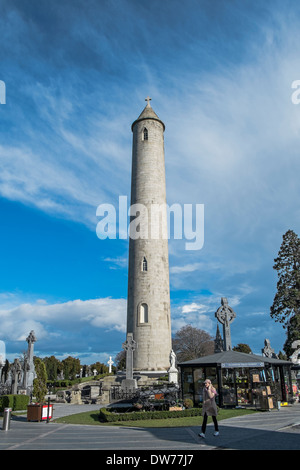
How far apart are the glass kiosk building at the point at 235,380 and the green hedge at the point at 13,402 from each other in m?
10.0

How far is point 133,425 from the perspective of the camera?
14.8 meters

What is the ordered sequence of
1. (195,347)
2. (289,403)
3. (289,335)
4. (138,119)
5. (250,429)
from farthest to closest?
(195,347) < (138,119) < (289,335) < (289,403) < (250,429)

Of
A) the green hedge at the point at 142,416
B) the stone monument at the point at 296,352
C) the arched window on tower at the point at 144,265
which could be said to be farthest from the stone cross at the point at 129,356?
the stone monument at the point at 296,352

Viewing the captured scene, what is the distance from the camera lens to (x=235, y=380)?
1909cm

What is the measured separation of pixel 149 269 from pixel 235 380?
2009cm

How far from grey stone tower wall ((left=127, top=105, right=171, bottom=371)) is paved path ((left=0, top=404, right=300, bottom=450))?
21.1 metres

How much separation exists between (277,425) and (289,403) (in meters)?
9.93

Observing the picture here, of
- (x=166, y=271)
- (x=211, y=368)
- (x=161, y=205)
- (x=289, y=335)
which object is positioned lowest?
(x=211, y=368)

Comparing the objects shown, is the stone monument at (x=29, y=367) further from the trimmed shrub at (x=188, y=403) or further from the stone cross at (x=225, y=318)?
the stone cross at (x=225, y=318)

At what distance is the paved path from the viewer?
31.8 feet

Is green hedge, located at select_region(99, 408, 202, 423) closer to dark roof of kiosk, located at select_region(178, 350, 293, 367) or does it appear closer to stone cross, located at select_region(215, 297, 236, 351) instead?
dark roof of kiosk, located at select_region(178, 350, 293, 367)
